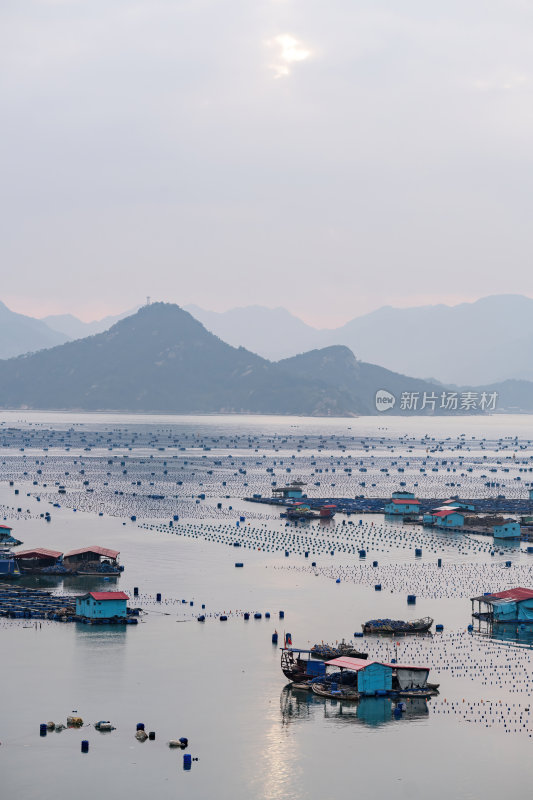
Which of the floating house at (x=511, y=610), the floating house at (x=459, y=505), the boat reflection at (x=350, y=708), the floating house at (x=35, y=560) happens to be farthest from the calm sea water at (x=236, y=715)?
the floating house at (x=459, y=505)

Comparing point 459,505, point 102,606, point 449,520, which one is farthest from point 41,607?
point 459,505

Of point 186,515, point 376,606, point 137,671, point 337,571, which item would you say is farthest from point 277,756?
point 186,515

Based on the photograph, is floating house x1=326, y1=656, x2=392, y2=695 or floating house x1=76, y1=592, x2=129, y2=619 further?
floating house x1=76, y1=592, x2=129, y2=619

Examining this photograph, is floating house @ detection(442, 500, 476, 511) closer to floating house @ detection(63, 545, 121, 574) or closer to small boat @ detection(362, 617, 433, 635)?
floating house @ detection(63, 545, 121, 574)

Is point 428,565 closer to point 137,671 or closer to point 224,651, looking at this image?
point 224,651

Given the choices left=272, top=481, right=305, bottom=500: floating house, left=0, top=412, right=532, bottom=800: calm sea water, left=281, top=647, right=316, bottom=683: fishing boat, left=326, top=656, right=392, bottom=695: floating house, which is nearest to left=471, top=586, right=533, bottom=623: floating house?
left=0, top=412, right=532, bottom=800: calm sea water
